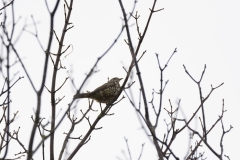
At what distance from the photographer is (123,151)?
5227 mm

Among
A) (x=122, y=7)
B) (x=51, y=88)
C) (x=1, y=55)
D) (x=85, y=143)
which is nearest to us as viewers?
(x=122, y=7)

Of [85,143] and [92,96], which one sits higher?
[92,96]

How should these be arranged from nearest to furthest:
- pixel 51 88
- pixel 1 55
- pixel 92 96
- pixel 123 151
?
pixel 1 55 < pixel 51 88 < pixel 123 151 < pixel 92 96

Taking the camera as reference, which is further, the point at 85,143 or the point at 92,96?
the point at 92,96

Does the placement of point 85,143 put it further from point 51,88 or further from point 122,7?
point 122,7

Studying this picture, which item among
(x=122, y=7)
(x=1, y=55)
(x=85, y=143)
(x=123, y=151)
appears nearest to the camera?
(x=122, y=7)

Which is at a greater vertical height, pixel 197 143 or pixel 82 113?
pixel 82 113

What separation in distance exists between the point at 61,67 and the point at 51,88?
0.31 meters

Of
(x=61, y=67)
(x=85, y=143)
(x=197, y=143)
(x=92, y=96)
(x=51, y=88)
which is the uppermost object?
(x=92, y=96)

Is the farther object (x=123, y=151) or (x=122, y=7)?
(x=123, y=151)

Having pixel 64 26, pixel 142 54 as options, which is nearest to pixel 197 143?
pixel 142 54

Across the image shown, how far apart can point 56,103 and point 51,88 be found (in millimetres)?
184

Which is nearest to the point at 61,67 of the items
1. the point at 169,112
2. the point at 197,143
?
the point at 169,112

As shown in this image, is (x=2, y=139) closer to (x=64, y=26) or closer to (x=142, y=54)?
(x=64, y=26)
